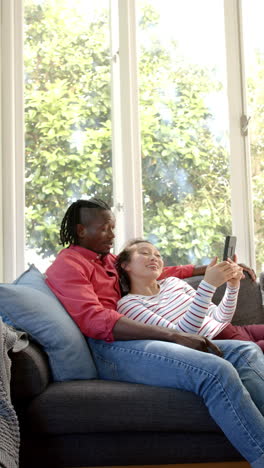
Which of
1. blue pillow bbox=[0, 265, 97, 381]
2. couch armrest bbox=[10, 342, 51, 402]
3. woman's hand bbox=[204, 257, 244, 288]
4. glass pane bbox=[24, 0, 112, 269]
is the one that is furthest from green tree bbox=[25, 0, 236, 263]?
couch armrest bbox=[10, 342, 51, 402]

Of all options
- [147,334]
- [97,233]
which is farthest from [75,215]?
[147,334]

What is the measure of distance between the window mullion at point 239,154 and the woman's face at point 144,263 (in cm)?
100

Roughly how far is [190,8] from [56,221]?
141 centimetres

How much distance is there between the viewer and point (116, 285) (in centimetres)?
258

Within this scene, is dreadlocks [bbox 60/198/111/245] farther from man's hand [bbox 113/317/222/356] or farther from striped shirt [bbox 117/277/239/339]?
man's hand [bbox 113/317/222/356]

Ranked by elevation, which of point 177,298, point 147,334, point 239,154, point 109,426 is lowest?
point 109,426

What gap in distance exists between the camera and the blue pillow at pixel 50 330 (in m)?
2.17

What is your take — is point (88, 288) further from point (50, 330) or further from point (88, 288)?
point (50, 330)

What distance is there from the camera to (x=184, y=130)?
356cm

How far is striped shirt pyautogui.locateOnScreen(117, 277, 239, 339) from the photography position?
2.27m

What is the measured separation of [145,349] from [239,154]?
1666mm

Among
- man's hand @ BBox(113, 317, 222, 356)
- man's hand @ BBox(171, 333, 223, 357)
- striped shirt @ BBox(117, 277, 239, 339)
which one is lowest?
man's hand @ BBox(171, 333, 223, 357)

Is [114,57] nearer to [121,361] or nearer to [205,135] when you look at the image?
[205,135]

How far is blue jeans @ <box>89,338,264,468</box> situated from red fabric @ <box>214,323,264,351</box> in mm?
320
